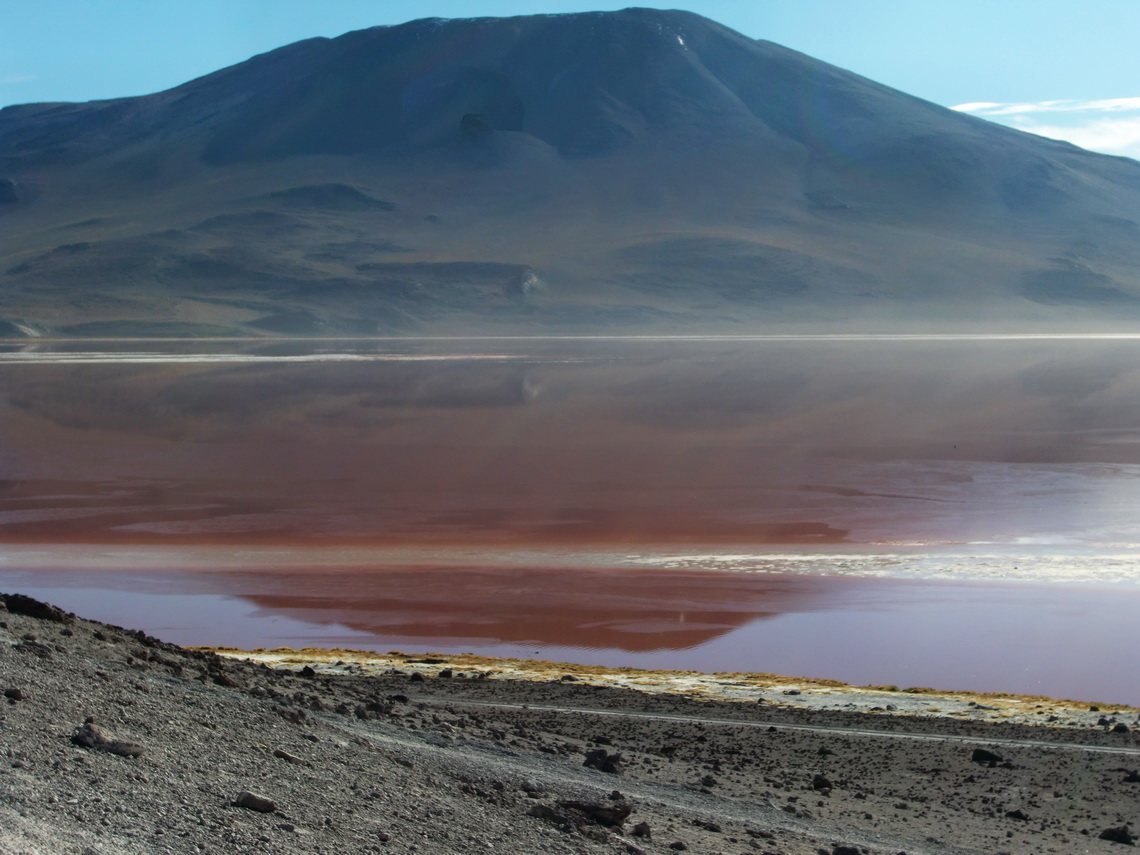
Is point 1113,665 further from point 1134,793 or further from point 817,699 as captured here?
point 1134,793

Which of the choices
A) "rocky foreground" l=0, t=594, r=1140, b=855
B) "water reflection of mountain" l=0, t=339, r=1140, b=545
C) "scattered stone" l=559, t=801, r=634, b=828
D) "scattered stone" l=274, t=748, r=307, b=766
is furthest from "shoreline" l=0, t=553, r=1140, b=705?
"scattered stone" l=274, t=748, r=307, b=766

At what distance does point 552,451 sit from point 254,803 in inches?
844

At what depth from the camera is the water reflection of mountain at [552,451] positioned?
19.6 metres

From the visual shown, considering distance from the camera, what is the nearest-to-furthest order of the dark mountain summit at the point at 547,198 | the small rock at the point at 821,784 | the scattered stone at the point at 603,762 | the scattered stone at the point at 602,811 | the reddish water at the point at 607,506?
the scattered stone at the point at 602,811
the scattered stone at the point at 603,762
the small rock at the point at 821,784
the reddish water at the point at 607,506
the dark mountain summit at the point at 547,198

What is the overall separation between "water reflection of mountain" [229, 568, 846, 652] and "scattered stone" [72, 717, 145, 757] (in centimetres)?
724

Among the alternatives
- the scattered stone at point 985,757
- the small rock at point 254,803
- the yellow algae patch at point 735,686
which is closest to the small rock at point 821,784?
the scattered stone at point 985,757

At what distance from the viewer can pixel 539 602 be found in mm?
14750

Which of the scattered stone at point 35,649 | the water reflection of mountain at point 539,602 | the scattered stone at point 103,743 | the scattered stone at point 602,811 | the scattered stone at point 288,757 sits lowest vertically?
the water reflection of mountain at point 539,602

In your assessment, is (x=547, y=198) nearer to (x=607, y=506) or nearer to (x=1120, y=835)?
(x=607, y=506)

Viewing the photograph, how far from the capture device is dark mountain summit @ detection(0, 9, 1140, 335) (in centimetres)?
10819

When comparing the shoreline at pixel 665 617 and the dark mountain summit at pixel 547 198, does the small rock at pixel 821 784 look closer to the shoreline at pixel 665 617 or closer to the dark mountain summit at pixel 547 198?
the shoreline at pixel 665 617

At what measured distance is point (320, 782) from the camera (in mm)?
6172

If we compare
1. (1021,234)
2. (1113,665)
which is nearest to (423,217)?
(1021,234)

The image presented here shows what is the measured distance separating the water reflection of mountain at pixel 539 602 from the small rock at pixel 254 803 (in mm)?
7371
